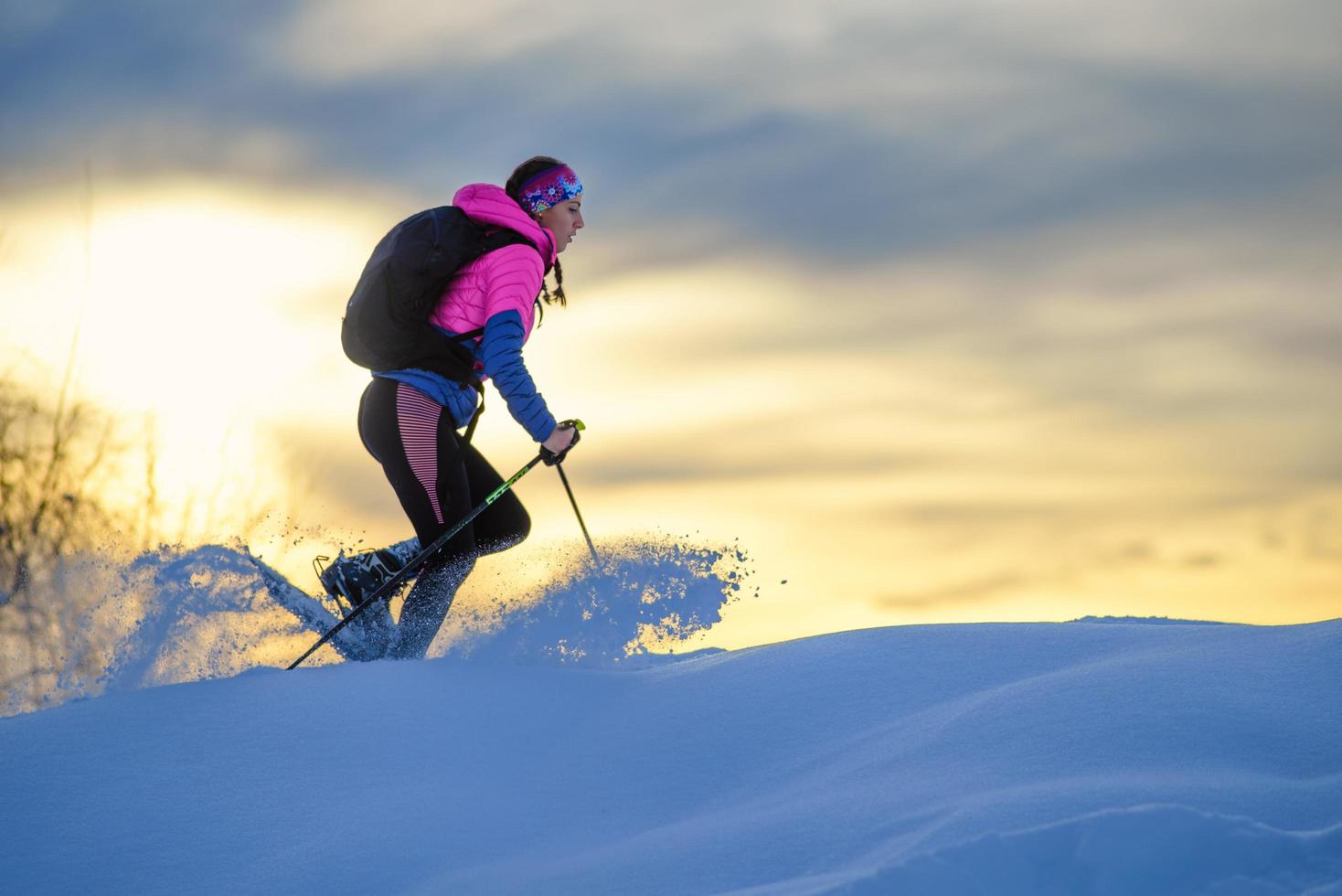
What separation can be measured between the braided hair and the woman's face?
93 millimetres

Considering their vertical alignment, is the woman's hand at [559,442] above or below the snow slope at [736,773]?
above

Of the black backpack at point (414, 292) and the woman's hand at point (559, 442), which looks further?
the woman's hand at point (559, 442)

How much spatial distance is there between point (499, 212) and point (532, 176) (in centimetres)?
31

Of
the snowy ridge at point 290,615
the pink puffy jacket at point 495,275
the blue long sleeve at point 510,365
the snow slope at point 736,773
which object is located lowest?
the snow slope at point 736,773

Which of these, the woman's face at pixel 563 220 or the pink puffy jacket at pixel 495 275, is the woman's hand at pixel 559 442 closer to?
the pink puffy jacket at pixel 495 275

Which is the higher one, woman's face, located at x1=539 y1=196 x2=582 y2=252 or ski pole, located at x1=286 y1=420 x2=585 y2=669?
woman's face, located at x1=539 y1=196 x2=582 y2=252

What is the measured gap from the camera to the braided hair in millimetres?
4957

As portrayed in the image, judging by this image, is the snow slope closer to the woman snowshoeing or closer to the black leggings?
the black leggings

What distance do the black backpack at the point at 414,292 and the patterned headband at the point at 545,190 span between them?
0.89ft

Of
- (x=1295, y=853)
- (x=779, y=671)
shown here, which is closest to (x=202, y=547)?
(x=779, y=671)

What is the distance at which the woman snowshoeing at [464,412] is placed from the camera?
15.3 ft

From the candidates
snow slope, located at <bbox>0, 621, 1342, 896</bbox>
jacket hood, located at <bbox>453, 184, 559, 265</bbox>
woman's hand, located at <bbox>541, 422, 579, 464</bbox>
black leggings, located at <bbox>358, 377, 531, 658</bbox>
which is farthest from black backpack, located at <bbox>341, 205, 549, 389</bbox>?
snow slope, located at <bbox>0, 621, 1342, 896</bbox>

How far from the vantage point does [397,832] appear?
132 inches

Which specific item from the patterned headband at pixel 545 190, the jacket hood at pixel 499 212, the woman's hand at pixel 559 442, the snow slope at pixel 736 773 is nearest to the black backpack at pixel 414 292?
the jacket hood at pixel 499 212
